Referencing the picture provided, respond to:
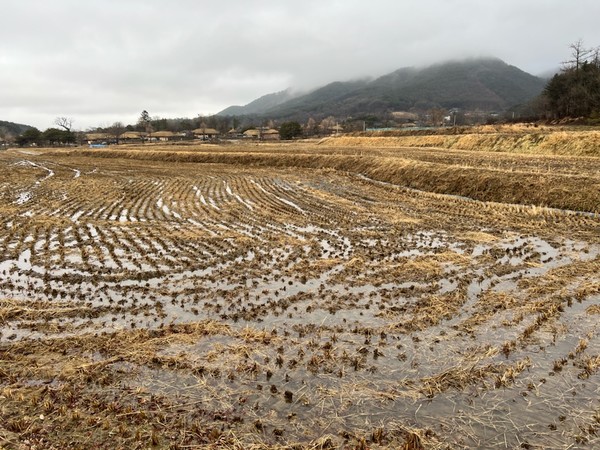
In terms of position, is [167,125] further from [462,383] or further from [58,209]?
[462,383]

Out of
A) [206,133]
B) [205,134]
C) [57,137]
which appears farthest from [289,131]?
[57,137]

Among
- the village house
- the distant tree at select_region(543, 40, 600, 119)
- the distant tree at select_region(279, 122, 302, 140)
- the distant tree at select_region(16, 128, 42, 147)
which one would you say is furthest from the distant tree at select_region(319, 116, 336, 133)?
the distant tree at select_region(16, 128, 42, 147)

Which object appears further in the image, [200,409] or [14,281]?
[14,281]

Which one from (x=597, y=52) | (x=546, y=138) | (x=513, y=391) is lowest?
(x=513, y=391)

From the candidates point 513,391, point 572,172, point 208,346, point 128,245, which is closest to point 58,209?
point 128,245

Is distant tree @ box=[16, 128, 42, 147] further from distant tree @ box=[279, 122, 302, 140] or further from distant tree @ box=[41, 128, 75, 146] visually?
distant tree @ box=[279, 122, 302, 140]

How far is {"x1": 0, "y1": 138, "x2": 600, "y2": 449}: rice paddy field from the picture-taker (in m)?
4.86

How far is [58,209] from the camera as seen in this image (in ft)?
62.1

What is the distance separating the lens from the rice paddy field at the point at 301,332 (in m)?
4.86

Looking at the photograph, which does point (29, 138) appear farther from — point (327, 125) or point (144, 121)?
point (327, 125)

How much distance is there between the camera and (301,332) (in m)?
7.17

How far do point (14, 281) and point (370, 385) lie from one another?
9.19m

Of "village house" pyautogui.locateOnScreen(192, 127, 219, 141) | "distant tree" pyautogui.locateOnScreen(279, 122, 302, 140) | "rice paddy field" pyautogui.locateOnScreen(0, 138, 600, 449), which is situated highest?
"village house" pyautogui.locateOnScreen(192, 127, 219, 141)

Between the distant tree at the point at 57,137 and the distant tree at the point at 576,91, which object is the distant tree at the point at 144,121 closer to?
the distant tree at the point at 57,137
